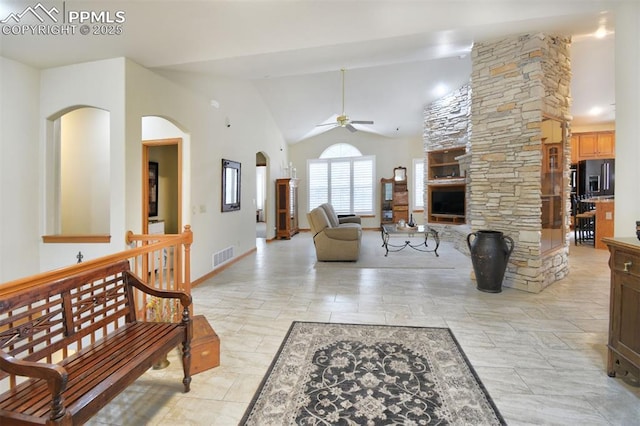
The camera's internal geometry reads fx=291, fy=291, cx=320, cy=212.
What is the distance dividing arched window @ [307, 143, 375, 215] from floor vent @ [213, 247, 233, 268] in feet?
17.4

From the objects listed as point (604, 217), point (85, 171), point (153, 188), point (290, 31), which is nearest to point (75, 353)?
point (290, 31)

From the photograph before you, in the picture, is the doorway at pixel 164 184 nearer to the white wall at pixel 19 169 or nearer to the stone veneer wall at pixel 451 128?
the white wall at pixel 19 169

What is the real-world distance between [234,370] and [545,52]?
4.83 metres

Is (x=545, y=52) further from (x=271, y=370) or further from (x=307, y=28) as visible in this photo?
(x=271, y=370)

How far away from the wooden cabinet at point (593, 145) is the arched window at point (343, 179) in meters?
5.60

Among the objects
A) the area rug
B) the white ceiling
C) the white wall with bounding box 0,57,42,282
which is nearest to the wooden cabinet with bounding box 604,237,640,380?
the area rug

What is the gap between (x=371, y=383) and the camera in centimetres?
193

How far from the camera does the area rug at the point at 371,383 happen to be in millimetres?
1645

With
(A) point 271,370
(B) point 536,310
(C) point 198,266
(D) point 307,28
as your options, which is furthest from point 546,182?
(C) point 198,266

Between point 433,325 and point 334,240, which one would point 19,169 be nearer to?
point 334,240

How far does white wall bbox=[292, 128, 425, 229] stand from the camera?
31.7 feet

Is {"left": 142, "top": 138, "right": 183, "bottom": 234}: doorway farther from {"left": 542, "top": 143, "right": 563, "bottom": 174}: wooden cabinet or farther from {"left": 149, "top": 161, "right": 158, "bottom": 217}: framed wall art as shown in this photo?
{"left": 542, "top": 143, "right": 563, "bottom": 174}: wooden cabinet

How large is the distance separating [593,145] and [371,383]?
9.78 meters

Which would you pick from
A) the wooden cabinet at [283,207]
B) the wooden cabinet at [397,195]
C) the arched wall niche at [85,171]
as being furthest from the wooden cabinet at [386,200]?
the arched wall niche at [85,171]
